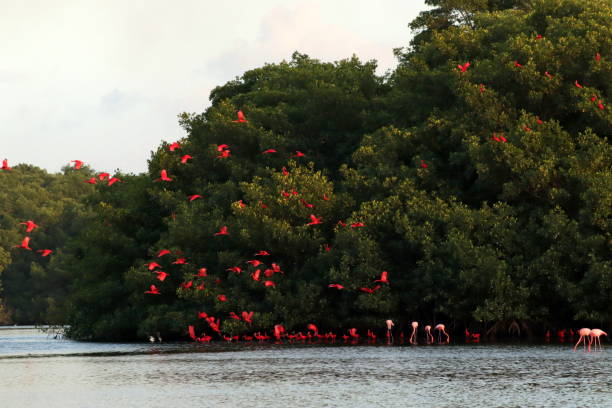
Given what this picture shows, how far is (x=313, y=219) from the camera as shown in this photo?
53094mm

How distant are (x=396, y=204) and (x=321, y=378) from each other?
21.1m

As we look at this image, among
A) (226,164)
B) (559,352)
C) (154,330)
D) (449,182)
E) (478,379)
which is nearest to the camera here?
(478,379)

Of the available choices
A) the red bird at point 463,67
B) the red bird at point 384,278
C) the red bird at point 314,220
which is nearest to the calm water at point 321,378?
the red bird at point 384,278

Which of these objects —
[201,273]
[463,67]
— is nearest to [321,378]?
[201,273]

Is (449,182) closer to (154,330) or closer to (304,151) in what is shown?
(304,151)

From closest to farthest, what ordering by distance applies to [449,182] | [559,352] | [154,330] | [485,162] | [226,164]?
[559,352]
[485,162]
[449,182]
[154,330]
[226,164]

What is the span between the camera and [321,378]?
107ft

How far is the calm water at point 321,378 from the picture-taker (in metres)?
27.1

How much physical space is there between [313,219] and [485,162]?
9.36 meters

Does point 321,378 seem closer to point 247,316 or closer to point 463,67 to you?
point 247,316

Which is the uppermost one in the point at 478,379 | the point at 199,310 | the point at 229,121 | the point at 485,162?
the point at 229,121

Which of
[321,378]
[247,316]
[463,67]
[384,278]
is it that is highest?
[463,67]

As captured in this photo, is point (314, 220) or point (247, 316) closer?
point (247, 316)

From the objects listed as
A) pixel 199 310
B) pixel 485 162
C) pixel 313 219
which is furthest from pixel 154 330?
pixel 485 162
